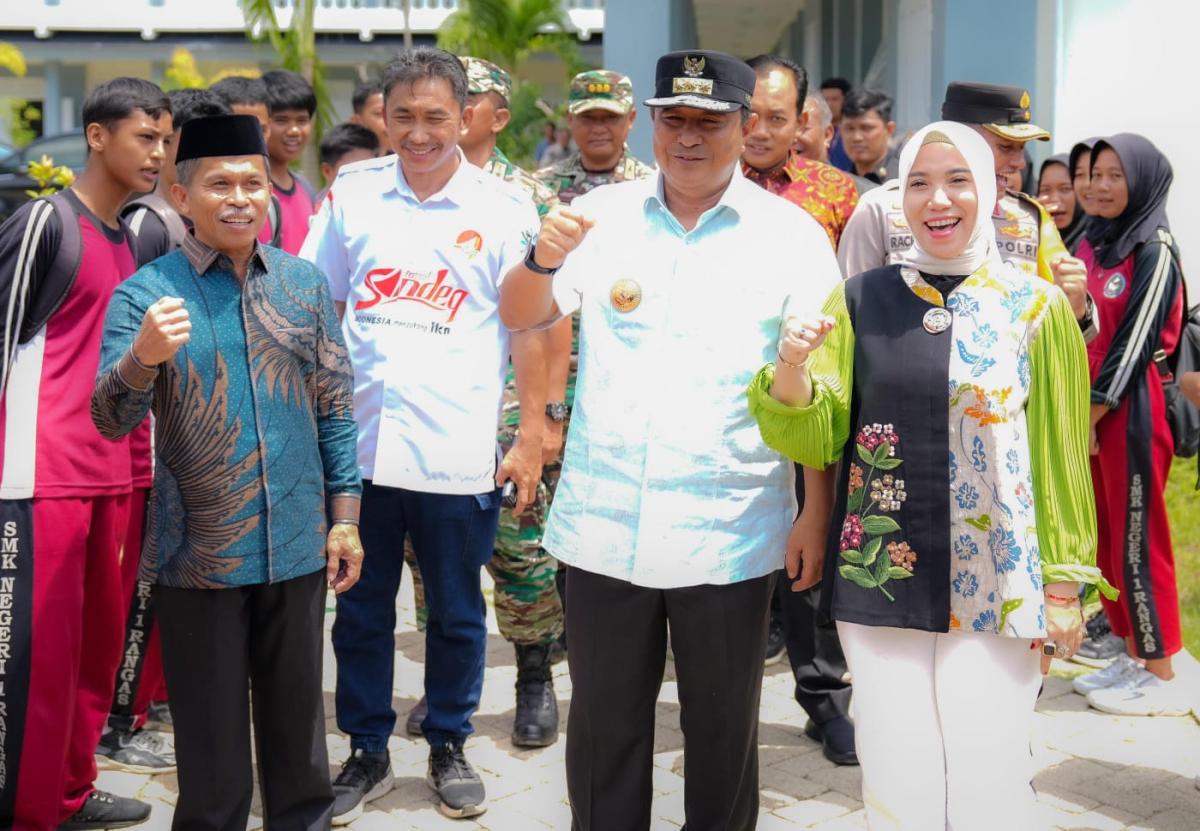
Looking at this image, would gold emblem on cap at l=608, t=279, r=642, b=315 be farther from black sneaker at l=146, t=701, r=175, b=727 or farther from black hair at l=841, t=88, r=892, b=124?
black hair at l=841, t=88, r=892, b=124

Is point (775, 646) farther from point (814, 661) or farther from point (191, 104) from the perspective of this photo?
point (191, 104)

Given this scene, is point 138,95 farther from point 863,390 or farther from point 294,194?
point 863,390

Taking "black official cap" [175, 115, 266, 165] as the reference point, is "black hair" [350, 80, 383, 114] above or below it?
above

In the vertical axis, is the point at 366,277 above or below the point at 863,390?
above

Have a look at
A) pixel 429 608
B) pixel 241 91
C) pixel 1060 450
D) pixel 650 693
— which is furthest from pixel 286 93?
pixel 1060 450

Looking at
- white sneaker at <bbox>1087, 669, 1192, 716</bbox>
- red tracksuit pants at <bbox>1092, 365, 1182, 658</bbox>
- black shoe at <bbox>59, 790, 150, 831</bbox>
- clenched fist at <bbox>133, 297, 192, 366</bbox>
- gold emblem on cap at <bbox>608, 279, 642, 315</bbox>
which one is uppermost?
gold emblem on cap at <bbox>608, 279, 642, 315</bbox>

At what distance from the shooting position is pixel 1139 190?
5570mm

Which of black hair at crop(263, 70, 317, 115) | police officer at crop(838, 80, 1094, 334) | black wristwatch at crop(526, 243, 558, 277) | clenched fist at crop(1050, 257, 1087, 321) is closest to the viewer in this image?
black wristwatch at crop(526, 243, 558, 277)

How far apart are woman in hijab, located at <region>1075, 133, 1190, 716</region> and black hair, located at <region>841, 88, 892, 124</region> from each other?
2.94 metres

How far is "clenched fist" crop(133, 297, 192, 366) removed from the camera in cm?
325

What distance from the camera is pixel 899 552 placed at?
330 centimetres

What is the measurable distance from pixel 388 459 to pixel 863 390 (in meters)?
1.69

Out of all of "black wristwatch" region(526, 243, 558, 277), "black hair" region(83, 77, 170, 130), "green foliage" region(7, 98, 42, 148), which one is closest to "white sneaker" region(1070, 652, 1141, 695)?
"black wristwatch" region(526, 243, 558, 277)

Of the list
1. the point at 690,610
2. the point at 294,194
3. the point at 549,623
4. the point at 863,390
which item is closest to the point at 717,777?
the point at 690,610
